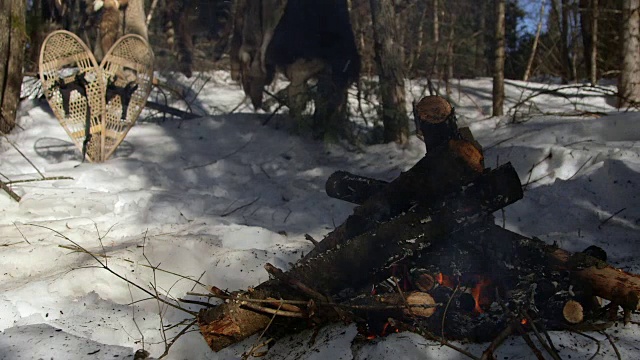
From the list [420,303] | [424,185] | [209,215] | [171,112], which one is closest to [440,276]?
[420,303]

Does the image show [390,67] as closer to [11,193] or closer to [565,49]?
[11,193]

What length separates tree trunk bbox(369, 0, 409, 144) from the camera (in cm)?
573

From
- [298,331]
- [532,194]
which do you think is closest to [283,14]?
[532,194]

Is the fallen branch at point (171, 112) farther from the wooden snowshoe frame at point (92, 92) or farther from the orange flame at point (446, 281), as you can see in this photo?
the orange flame at point (446, 281)

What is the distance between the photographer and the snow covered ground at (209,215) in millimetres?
2217

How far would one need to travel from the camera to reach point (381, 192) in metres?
2.49

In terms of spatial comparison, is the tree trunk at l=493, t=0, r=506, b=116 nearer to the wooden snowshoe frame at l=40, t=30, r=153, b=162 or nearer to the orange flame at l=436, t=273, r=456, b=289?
the wooden snowshoe frame at l=40, t=30, r=153, b=162

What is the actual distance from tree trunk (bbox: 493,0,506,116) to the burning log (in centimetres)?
481

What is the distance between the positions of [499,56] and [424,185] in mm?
4903

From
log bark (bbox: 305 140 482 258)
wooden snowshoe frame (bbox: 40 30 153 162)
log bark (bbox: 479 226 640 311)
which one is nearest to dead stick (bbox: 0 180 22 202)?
wooden snowshoe frame (bbox: 40 30 153 162)

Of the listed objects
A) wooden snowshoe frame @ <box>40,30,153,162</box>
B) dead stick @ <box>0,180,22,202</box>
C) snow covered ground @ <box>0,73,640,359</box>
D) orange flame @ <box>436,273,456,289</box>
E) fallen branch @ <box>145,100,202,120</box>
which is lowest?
snow covered ground @ <box>0,73,640,359</box>

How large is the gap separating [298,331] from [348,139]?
13.2 ft

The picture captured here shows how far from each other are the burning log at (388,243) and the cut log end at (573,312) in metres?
0.45

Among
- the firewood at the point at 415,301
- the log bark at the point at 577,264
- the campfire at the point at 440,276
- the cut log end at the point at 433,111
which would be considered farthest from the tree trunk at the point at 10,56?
the log bark at the point at 577,264
